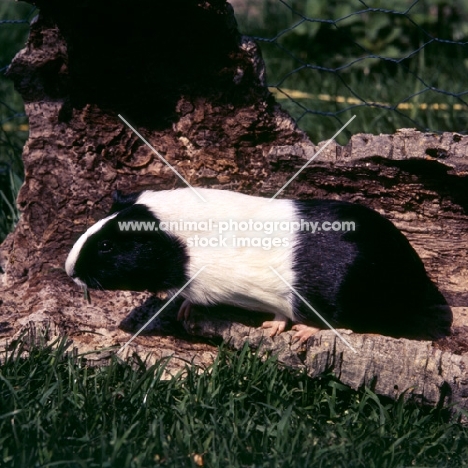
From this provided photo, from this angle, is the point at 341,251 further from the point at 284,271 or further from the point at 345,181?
the point at 345,181

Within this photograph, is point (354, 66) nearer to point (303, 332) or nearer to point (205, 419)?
point (303, 332)

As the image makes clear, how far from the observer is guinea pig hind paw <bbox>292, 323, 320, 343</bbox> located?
8.02 ft

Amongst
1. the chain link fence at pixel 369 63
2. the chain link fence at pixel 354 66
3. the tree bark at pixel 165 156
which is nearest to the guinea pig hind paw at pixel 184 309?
the tree bark at pixel 165 156

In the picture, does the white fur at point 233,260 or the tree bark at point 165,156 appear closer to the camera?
the white fur at point 233,260

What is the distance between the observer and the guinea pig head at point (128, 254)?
246 cm

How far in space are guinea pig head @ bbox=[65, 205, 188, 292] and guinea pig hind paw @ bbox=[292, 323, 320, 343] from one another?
365mm

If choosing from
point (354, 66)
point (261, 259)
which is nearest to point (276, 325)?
point (261, 259)

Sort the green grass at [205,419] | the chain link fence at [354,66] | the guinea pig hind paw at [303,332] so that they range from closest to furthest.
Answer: the green grass at [205,419] < the guinea pig hind paw at [303,332] < the chain link fence at [354,66]

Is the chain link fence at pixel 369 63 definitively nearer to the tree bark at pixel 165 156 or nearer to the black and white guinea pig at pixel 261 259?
the tree bark at pixel 165 156

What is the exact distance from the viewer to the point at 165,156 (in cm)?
288

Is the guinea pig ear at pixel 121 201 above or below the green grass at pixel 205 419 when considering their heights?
above

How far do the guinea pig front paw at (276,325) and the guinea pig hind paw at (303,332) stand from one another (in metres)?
0.03

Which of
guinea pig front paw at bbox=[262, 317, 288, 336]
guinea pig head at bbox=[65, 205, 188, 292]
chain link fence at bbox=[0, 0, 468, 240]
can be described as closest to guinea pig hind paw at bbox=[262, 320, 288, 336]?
guinea pig front paw at bbox=[262, 317, 288, 336]

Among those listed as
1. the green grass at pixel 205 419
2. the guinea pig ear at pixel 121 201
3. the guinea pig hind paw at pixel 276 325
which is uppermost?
the guinea pig ear at pixel 121 201
